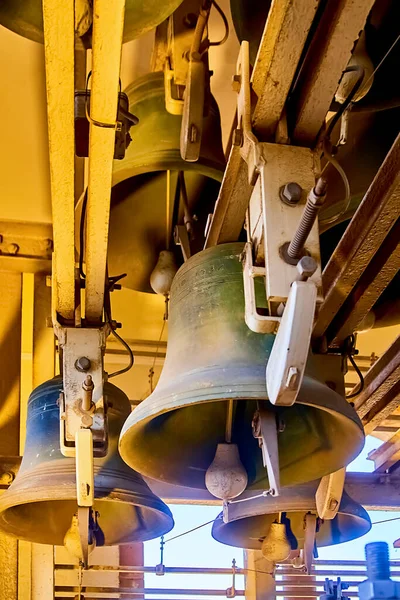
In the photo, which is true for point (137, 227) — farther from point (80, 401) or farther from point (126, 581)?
point (126, 581)

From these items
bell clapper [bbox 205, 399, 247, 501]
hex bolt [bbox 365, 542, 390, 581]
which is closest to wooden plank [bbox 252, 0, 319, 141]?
bell clapper [bbox 205, 399, 247, 501]

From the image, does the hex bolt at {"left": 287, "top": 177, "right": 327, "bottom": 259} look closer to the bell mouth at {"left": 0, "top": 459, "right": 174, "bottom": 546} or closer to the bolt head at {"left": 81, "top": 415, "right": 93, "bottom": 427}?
the bolt head at {"left": 81, "top": 415, "right": 93, "bottom": 427}

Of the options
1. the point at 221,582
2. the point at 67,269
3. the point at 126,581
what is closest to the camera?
the point at 67,269

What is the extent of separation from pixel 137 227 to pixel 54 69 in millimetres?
1114

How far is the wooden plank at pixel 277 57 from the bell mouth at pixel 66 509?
1.10 meters

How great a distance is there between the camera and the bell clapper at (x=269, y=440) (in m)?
1.86

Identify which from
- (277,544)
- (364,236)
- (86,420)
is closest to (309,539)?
(277,544)

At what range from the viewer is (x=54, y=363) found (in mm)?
3408

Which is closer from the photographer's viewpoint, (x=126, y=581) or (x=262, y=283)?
(x=262, y=283)

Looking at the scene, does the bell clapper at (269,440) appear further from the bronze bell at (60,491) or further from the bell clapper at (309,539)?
the bell clapper at (309,539)

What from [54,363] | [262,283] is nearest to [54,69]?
[262,283]

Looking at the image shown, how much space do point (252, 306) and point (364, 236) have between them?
2.05 feet

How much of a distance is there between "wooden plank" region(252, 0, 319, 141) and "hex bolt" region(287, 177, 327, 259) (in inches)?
10.4

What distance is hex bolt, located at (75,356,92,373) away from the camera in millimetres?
2398
